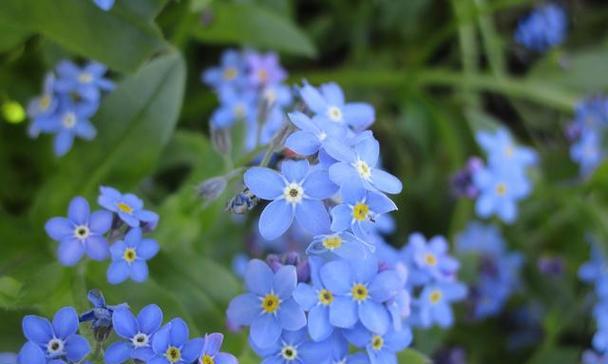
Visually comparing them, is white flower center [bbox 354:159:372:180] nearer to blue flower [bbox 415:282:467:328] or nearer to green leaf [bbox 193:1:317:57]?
blue flower [bbox 415:282:467:328]

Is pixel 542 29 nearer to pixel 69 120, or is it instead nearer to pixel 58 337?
pixel 69 120

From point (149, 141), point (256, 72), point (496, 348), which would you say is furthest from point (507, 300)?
point (149, 141)

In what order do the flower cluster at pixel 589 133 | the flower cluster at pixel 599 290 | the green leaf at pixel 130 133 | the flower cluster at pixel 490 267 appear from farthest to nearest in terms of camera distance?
the flower cluster at pixel 589 133 < the flower cluster at pixel 490 267 < the flower cluster at pixel 599 290 < the green leaf at pixel 130 133

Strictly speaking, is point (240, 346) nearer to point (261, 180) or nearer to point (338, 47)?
point (261, 180)

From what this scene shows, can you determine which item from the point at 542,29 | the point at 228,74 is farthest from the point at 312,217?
the point at 542,29

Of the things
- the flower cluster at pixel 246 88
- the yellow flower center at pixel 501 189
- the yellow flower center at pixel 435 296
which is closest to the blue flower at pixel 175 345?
the yellow flower center at pixel 435 296

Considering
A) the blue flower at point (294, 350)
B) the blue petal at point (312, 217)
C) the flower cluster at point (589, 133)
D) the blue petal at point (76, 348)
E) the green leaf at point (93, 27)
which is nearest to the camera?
the blue petal at point (76, 348)

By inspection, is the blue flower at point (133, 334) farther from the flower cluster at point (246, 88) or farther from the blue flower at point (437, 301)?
the flower cluster at point (246, 88)
